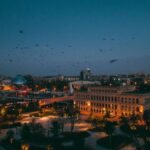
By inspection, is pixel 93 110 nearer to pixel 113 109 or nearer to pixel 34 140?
pixel 113 109

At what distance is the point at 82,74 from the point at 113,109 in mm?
82209

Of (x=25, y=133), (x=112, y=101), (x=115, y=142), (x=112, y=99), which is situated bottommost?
(x=115, y=142)

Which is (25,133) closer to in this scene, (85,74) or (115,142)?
(115,142)

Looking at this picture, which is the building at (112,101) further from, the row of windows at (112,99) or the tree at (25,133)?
the tree at (25,133)

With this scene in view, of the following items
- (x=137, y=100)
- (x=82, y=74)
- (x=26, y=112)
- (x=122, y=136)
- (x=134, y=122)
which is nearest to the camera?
(x=122, y=136)

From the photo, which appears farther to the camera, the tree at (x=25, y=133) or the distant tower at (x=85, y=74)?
the distant tower at (x=85, y=74)

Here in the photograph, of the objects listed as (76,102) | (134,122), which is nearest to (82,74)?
(76,102)

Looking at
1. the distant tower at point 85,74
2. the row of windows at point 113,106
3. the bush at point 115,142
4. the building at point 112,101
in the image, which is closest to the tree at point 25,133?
the bush at point 115,142

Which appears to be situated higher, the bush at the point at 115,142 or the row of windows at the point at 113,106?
the row of windows at the point at 113,106

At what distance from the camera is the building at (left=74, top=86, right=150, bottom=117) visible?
116ft

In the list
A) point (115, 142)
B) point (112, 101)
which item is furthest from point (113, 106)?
point (115, 142)

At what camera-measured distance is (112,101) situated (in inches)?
1496

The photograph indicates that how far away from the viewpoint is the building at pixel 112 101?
35.4 meters

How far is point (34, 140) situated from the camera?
2511 cm
